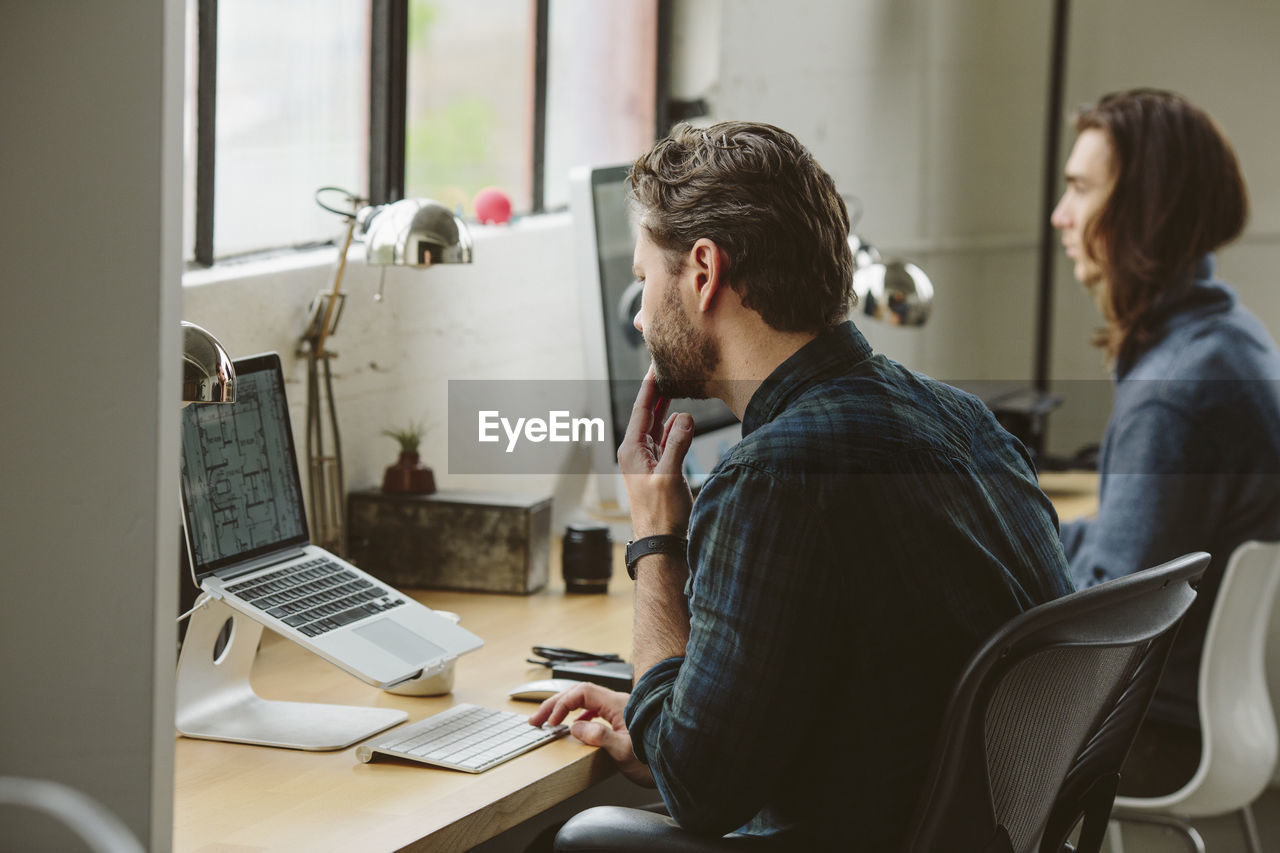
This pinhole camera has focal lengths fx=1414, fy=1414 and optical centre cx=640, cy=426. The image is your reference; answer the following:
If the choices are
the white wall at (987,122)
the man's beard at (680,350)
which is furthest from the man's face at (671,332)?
the white wall at (987,122)

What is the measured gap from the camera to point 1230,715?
2186mm

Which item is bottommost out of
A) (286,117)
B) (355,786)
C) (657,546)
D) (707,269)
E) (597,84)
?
(355,786)

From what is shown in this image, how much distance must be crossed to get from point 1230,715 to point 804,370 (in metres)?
1.23

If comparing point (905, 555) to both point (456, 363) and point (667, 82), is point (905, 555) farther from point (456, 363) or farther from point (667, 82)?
point (667, 82)

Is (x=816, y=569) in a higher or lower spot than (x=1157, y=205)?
lower

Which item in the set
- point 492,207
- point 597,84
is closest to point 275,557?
point 492,207

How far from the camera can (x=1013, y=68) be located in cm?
426

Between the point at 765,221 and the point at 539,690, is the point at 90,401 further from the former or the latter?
the point at 539,690

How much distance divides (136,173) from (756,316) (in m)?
0.65

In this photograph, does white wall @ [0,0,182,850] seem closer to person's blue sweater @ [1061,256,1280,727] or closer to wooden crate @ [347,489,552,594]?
wooden crate @ [347,489,552,594]

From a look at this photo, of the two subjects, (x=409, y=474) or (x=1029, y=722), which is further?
(x=409, y=474)

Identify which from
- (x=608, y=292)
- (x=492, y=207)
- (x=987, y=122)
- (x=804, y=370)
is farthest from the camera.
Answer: (x=987, y=122)

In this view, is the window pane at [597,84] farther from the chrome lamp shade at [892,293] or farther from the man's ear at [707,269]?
→ the man's ear at [707,269]

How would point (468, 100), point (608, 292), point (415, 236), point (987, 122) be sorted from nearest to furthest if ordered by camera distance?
point (415, 236), point (608, 292), point (468, 100), point (987, 122)
